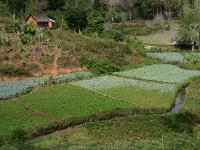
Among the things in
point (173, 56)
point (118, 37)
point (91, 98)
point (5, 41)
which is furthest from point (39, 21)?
point (91, 98)

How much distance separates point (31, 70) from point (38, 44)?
18.6ft

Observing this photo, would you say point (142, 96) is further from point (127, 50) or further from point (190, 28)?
point (190, 28)

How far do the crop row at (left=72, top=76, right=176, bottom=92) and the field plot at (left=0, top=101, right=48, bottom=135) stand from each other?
28.1 ft

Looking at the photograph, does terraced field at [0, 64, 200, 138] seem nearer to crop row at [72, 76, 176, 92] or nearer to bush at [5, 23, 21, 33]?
crop row at [72, 76, 176, 92]

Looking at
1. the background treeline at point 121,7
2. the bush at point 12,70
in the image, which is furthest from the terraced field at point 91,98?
the background treeline at point 121,7

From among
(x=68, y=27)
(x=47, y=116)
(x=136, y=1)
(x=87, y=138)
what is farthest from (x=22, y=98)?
(x=136, y=1)

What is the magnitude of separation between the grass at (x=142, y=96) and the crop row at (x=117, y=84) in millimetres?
1061

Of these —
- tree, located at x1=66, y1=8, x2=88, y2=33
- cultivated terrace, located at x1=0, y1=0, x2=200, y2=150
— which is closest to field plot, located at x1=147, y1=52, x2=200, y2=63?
cultivated terrace, located at x1=0, y1=0, x2=200, y2=150

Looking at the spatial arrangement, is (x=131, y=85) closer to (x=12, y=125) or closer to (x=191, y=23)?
(x=12, y=125)

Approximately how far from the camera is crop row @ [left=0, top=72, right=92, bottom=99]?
34.5 m

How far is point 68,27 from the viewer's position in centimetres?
6756

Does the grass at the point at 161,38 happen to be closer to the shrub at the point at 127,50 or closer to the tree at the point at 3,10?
the shrub at the point at 127,50

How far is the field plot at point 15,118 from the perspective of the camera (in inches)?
1000

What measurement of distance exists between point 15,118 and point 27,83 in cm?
1070
